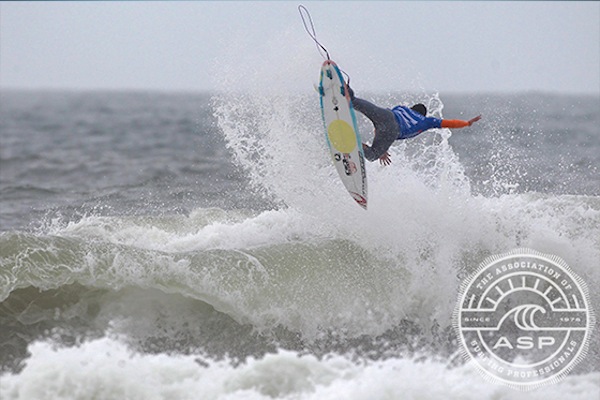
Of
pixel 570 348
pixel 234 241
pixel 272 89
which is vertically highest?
pixel 272 89

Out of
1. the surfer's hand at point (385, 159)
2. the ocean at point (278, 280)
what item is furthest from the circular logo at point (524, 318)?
the surfer's hand at point (385, 159)

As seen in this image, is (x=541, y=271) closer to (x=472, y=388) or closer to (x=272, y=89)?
(x=472, y=388)

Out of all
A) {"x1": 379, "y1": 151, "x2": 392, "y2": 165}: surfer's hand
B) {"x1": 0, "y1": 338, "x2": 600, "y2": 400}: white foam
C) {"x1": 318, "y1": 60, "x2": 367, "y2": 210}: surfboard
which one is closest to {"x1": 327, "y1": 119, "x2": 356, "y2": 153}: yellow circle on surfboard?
{"x1": 318, "y1": 60, "x2": 367, "y2": 210}: surfboard

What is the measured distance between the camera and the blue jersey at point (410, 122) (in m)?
9.77

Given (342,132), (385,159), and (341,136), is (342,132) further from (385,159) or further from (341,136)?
(385,159)

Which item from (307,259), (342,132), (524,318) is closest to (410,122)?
(342,132)

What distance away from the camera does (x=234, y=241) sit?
10.2 meters

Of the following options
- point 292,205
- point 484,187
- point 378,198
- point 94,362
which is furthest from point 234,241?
point 484,187

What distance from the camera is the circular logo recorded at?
767 centimetres

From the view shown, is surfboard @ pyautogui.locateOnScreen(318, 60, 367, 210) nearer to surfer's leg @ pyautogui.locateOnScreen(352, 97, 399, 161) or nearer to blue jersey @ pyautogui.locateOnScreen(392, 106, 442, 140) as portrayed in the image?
surfer's leg @ pyautogui.locateOnScreen(352, 97, 399, 161)

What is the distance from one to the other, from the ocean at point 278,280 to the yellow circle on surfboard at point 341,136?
0.91m

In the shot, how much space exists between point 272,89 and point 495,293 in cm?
468

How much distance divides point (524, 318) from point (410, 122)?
111 inches

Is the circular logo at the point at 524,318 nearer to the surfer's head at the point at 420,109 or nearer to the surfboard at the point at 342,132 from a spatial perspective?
the surfboard at the point at 342,132
